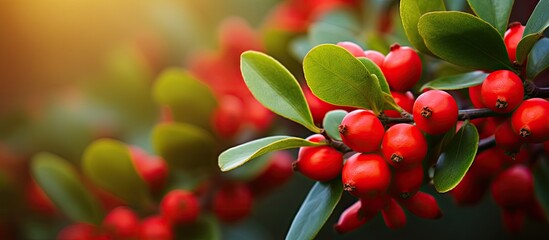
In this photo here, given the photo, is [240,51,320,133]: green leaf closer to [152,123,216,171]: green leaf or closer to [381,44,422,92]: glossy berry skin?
[381,44,422,92]: glossy berry skin

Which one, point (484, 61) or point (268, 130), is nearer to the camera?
point (484, 61)

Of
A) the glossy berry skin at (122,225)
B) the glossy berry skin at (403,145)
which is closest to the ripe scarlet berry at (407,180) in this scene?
the glossy berry skin at (403,145)

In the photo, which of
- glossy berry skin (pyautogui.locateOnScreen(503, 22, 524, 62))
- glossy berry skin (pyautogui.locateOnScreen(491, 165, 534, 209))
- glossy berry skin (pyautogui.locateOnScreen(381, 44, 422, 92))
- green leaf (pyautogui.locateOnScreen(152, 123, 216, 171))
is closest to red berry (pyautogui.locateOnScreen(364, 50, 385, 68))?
glossy berry skin (pyautogui.locateOnScreen(381, 44, 422, 92))

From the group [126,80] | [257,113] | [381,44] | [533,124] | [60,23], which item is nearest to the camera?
[533,124]

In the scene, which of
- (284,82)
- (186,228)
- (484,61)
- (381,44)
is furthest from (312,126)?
(186,228)

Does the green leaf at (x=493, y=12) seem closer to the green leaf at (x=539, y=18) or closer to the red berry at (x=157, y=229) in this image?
the green leaf at (x=539, y=18)

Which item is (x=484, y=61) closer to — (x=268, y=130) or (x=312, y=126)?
(x=312, y=126)
